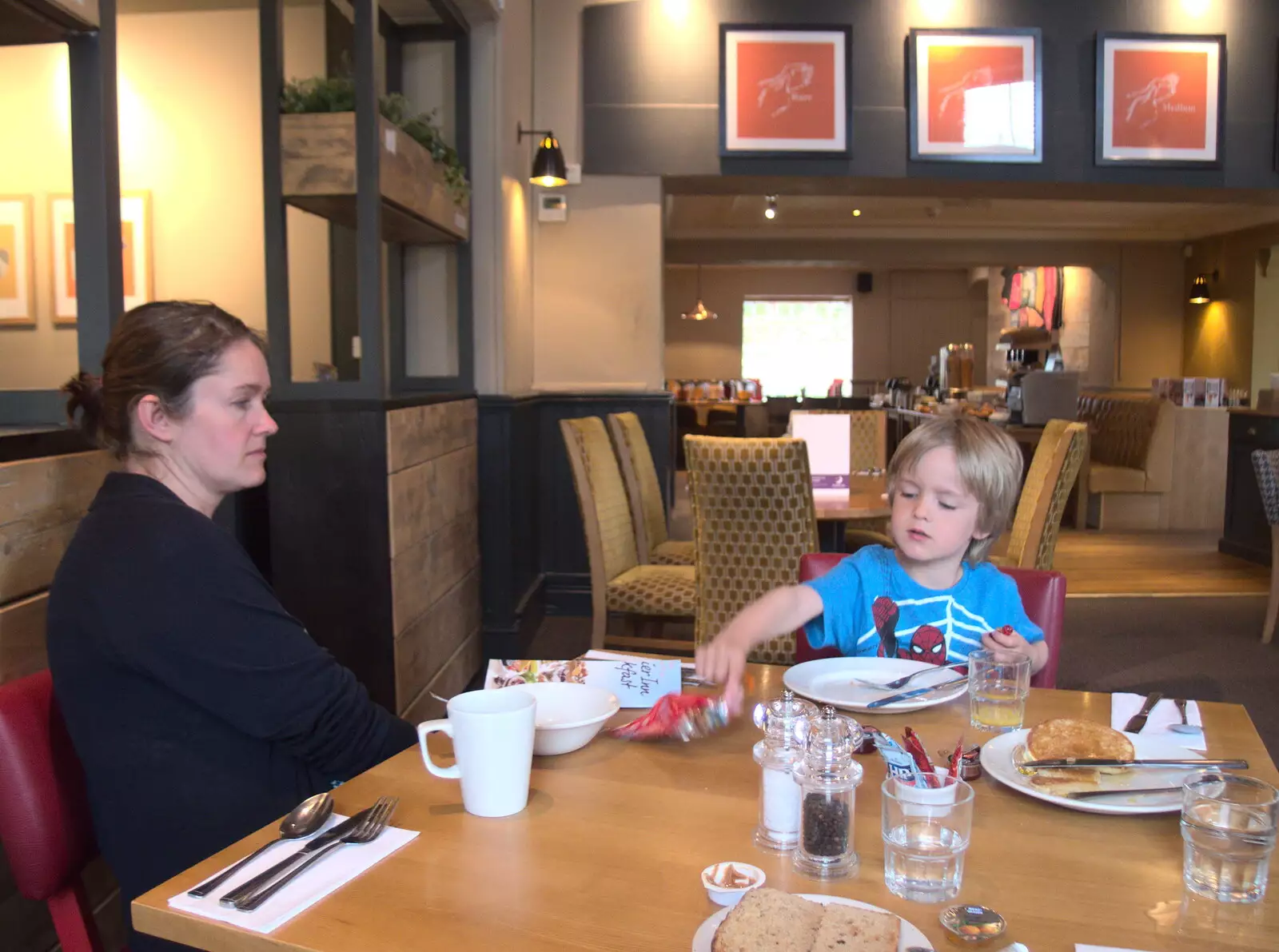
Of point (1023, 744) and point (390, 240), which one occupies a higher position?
point (390, 240)

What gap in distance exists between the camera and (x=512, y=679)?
4.47ft

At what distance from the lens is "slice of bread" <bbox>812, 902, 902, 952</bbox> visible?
75 cm

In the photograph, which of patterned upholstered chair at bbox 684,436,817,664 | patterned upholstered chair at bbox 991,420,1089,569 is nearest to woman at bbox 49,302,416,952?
patterned upholstered chair at bbox 684,436,817,664

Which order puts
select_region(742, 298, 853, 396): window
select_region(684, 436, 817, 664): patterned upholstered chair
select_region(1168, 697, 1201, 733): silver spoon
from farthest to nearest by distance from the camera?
select_region(742, 298, 853, 396): window, select_region(684, 436, 817, 664): patterned upholstered chair, select_region(1168, 697, 1201, 733): silver spoon

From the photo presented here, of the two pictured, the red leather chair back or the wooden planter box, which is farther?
the wooden planter box

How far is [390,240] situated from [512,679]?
3.55m

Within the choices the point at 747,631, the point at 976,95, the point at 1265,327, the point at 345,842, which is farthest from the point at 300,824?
the point at 1265,327

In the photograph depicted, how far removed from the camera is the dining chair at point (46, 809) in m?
1.18

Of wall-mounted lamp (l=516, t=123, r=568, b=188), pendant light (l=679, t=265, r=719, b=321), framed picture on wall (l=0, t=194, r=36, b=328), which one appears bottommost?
framed picture on wall (l=0, t=194, r=36, b=328)

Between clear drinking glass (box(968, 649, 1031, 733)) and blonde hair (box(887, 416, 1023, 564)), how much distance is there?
435mm

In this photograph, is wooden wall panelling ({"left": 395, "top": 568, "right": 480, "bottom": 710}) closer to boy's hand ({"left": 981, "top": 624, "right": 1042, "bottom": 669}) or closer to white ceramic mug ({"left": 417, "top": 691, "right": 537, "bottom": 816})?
boy's hand ({"left": 981, "top": 624, "right": 1042, "bottom": 669})

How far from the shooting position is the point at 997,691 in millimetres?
1313

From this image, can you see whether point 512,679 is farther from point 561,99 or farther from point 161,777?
point 561,99

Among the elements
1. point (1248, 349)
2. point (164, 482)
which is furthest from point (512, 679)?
point (1248, 349)
